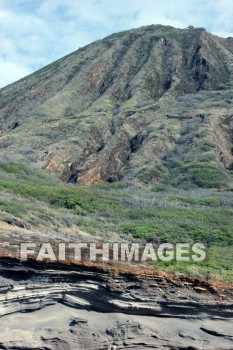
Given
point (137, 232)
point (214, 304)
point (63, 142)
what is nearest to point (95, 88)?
point (63, 142)

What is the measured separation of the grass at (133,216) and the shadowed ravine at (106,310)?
2596mm

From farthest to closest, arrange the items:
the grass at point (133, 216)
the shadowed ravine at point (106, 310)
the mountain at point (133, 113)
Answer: the mountain at point (133, 113)
the grass at point (133, 216)
the shadowed ravine at point (106, 310)

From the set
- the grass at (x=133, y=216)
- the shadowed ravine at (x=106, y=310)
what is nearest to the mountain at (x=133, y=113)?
the grass at (x=133, y=216)

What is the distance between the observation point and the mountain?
172 feet

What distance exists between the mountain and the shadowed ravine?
35533mm

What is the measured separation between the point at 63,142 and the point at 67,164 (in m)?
3.97

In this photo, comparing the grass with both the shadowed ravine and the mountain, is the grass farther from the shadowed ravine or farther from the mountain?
the mountain

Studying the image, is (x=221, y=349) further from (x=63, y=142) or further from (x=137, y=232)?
(x=63, y=142)

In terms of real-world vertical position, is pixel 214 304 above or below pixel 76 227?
below

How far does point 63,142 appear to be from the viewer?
5662 cm

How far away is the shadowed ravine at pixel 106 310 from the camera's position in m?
9.93

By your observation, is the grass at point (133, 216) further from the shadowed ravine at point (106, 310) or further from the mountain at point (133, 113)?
the mountain at point (133, 113)

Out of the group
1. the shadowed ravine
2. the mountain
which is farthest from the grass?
the mountain

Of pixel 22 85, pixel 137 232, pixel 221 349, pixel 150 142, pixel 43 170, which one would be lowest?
pixel 221 349
